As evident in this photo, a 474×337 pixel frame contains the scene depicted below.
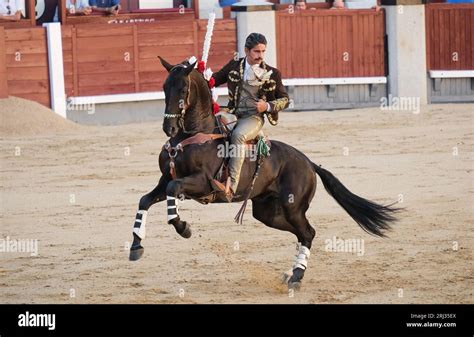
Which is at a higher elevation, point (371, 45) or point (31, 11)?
point (31, 11)

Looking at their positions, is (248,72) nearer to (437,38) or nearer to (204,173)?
(204,173)

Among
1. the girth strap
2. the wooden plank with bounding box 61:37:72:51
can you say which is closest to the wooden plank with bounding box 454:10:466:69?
the wooden plank with bounding box 61:37:72:51

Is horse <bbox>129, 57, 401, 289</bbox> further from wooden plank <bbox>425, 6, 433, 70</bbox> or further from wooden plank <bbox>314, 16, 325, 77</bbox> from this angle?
wooden plank <bbox>425, 6, 433, 70</bbox>

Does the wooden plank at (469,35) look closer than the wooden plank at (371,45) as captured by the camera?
No

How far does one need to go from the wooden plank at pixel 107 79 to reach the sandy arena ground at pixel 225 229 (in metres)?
1.33

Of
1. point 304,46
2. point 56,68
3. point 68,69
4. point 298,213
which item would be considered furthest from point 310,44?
point 298,213

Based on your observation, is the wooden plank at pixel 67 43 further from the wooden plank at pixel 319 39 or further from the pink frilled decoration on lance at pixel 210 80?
the pink frilled decoration on lance at pixel 210 80

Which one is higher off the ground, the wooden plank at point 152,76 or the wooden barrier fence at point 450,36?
the wooden barrier fence at point 450,36

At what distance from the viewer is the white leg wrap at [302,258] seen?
8.66m

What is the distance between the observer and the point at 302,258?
28.5 feet

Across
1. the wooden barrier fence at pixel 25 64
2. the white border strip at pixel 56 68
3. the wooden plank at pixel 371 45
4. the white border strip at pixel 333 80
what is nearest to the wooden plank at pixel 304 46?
the white border strip at pixel 333 80
